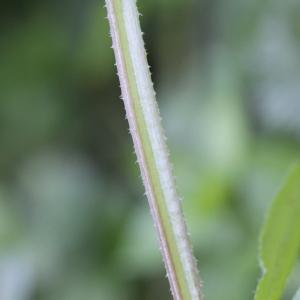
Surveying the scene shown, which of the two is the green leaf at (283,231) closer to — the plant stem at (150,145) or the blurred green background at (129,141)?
the plant stem at (150,145)

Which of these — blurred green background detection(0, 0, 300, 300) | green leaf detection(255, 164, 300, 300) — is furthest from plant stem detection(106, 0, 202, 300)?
blurred green background detection(0, 0, 300, 300)

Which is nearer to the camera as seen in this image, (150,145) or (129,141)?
(150,145)

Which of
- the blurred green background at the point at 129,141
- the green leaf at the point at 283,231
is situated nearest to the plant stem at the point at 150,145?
the green leaf at the point at 283,231

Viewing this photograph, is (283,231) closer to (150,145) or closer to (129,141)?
(150,145)

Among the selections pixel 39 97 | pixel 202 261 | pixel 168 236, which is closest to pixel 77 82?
pixel 39 97

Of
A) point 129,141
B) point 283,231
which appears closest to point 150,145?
point 283,231

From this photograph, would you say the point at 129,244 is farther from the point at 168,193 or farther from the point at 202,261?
the point at 168,193

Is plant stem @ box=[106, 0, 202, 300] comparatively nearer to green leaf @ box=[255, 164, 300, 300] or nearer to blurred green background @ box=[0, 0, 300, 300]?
green leaf @ box=[255, 164, 300, 300]
